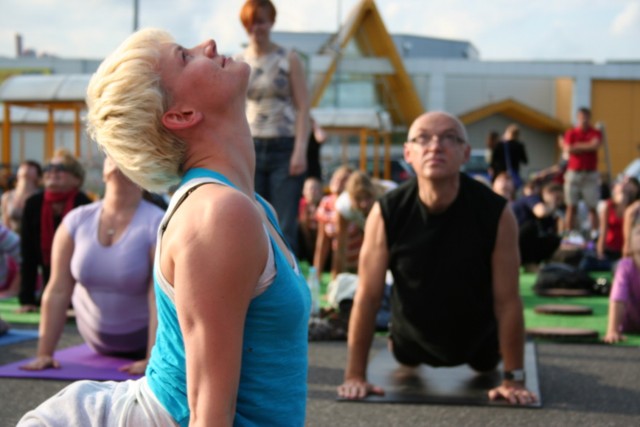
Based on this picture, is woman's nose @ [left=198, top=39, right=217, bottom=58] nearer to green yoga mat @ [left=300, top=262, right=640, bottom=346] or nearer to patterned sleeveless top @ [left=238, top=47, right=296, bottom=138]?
patterned sleeveless top @ [left=238, top=47, right=296, bottom=138]

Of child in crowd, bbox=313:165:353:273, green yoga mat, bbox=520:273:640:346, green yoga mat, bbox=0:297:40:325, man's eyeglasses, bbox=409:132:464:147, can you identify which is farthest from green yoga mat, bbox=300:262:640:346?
man's eyeglasses, bbox=409:132:464:147

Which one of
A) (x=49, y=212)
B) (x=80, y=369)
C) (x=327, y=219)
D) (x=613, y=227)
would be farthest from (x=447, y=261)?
(x=613, y=227)

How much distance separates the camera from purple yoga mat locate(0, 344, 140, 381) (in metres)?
4.80

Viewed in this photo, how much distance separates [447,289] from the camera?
4582 millimetres

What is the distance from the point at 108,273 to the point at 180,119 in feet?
10.2

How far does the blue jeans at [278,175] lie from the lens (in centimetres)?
650

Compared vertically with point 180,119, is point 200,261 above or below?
below

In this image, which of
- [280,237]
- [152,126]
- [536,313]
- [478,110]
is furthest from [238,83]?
[478,110]

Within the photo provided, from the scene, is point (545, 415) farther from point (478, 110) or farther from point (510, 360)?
point (478, 110)

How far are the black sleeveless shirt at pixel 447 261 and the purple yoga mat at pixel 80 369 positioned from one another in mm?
1454

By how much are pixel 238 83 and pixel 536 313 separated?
614cm

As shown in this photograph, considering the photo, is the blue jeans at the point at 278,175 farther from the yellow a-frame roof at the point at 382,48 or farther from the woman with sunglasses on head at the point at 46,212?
the yellow a-frame roof at the point at 382,48

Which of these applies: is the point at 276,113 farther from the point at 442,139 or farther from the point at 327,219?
the point at 327,219

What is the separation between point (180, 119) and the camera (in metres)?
2.09
